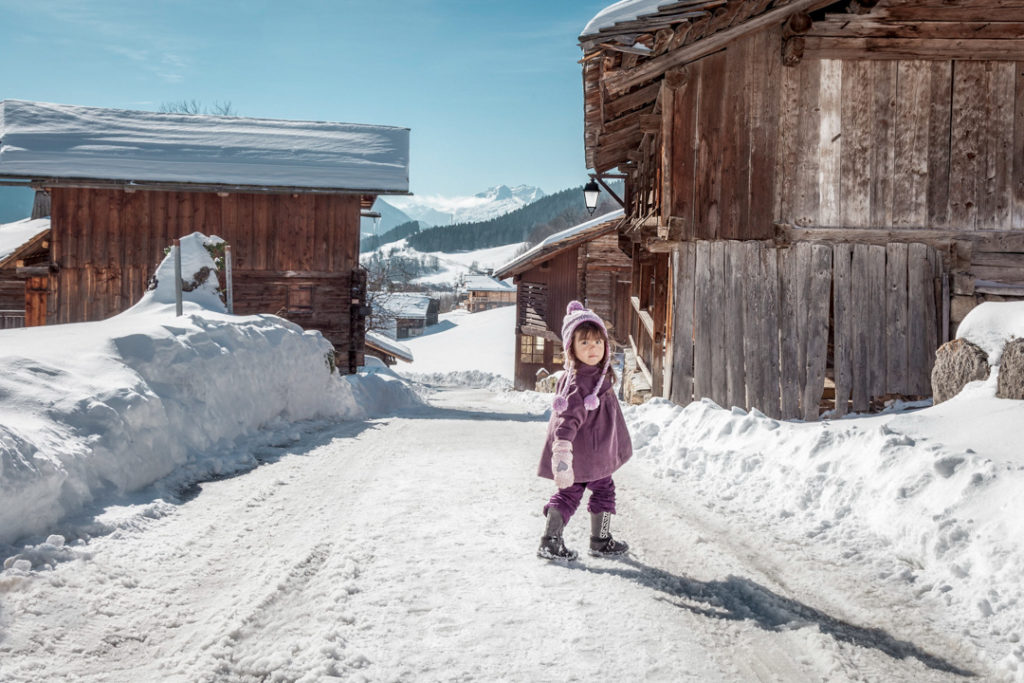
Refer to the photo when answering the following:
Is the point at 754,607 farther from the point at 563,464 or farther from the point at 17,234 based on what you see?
the point at 17,234

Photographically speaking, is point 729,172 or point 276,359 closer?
point 729,172

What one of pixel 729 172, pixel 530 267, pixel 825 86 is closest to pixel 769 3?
pixel 825 86

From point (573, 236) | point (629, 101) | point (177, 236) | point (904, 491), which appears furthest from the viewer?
point (573, 236)

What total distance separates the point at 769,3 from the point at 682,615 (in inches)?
296

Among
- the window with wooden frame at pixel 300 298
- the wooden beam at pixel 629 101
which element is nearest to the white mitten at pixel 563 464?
the wooden beam at pixel 629 101

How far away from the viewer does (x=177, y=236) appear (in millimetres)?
18438

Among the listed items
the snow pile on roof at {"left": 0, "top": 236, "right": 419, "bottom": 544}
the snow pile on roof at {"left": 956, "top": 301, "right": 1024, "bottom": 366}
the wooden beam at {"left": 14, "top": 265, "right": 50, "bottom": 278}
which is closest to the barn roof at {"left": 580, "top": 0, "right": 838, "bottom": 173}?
the snow pile on roof at {"left": 956, "top": 301, "right": 1024, "bottom": 366}

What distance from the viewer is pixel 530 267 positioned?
28875mm

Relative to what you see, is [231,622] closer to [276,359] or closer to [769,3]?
[276,359]

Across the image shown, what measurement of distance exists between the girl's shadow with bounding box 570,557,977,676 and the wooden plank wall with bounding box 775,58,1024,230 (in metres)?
6.00

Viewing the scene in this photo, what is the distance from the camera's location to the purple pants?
4148 mm

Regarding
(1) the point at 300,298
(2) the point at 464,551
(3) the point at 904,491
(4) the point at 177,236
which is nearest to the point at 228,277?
(1) the point at 300,298

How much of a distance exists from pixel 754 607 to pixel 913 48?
7.68 m

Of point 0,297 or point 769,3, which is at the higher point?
point 769,3
